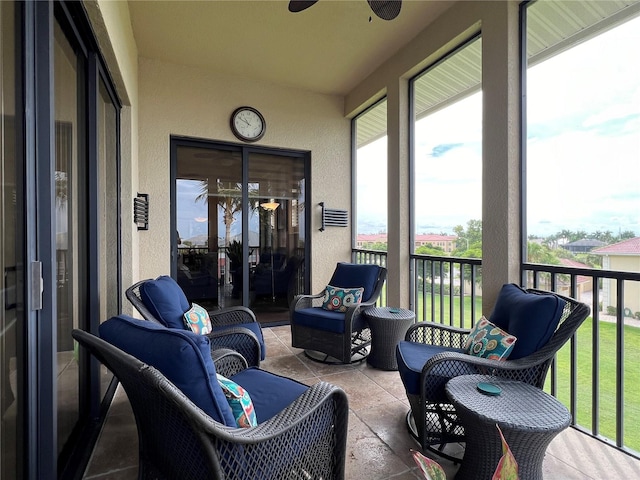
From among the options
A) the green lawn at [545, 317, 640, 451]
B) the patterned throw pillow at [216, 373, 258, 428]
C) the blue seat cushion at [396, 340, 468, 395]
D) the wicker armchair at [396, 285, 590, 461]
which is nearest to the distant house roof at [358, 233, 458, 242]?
the green lawn at [545, 317, 640, 451]

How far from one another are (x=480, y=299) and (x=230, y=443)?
248 cm

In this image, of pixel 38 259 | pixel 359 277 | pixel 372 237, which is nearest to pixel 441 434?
pixel 359 277

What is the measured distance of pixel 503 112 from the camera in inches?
103

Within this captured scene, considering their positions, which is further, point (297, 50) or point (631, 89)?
point (297, 50)

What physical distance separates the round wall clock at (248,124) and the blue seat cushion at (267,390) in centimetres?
331

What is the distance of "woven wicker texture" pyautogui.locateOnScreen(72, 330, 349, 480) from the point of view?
3.29ft

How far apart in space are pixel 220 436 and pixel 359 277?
2687mm

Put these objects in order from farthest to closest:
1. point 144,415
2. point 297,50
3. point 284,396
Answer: point 297,50, point 284,396, point 144,415

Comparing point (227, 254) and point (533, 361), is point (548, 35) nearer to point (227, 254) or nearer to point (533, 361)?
point (533, 361)

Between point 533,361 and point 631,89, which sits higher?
point 631,89

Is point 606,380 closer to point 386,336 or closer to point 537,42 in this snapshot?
point 386,336

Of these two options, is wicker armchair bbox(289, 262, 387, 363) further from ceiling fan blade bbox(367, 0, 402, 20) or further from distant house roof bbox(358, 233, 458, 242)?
ceiling fan blade bbox(367, 0, 402, 20)

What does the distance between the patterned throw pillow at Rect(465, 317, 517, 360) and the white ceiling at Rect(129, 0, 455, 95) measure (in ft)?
9.26

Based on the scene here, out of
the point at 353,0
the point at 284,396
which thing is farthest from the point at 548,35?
the point at 284,396
